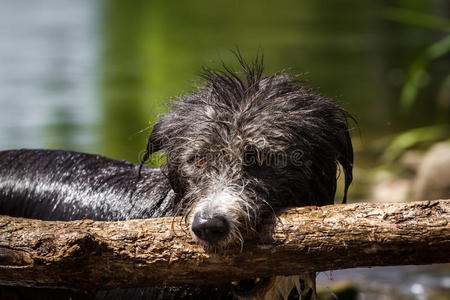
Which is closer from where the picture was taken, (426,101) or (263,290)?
(263,290)

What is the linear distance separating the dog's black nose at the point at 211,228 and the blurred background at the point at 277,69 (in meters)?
1.17

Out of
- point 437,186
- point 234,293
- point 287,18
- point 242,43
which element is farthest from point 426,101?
point 287,18

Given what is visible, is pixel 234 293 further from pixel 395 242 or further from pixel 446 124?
pixel 446 124

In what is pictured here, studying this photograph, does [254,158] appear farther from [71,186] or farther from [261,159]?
[71,186]

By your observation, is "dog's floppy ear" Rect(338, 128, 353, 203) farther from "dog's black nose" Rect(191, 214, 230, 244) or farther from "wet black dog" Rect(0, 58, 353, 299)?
"dog's black nose" Rect(191, 214, 230, 244)

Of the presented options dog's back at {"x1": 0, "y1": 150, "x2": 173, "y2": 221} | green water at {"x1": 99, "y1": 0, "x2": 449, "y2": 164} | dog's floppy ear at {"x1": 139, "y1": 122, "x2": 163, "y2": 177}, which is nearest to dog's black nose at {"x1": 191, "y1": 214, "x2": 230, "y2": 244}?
dog's floppy ear at {"x1": 139, "y1": 122, "x2": 163, "y2": 177}

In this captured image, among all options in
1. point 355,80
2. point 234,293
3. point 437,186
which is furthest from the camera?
point 355,80

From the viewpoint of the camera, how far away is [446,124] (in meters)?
12.1

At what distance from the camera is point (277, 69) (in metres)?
17.3

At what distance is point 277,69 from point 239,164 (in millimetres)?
13605

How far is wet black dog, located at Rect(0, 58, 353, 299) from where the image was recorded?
12.1 ft

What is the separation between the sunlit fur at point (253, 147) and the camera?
380 centimetres

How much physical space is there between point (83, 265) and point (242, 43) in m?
19.9

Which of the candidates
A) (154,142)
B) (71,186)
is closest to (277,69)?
(71,186)
